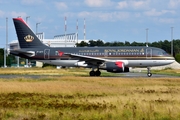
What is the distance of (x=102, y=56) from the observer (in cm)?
4681

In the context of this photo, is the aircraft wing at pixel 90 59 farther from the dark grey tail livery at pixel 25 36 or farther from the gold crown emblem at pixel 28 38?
the gold crown emblem at pixel 28 38

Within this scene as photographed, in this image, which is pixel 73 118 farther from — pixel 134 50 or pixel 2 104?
pixel 134 50

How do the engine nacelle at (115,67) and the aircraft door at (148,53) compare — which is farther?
the aircraft door at (148,53)

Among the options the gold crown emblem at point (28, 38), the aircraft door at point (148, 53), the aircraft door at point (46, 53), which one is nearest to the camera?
the aircraft door at point (148, 53)

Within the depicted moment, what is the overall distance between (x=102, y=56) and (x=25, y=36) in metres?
9.77

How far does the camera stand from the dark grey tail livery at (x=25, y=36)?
163ft

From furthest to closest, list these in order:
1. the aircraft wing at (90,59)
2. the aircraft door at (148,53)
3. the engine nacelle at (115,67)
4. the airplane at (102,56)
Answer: the aircraft door at (148,53), the airplane at (102,56), the aircraft wing at (90,59), the engine nacelle at (115,67)

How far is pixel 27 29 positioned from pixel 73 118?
1481 inches

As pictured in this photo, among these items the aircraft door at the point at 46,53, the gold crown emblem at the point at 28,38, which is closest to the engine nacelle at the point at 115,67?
the aircraft door at the point at 46,53

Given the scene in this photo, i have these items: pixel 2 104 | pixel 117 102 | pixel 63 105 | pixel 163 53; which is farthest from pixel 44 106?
pixel 163 53

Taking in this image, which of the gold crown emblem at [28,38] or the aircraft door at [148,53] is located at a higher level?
the gold crown emblem at [28,38]

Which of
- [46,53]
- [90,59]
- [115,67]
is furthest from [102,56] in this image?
[46,53]

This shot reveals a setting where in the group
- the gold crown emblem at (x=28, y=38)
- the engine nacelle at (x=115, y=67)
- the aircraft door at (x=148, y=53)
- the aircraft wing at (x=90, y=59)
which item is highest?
the gold crown emblem at (x=28, y=38)

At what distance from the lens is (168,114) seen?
1429 cm
